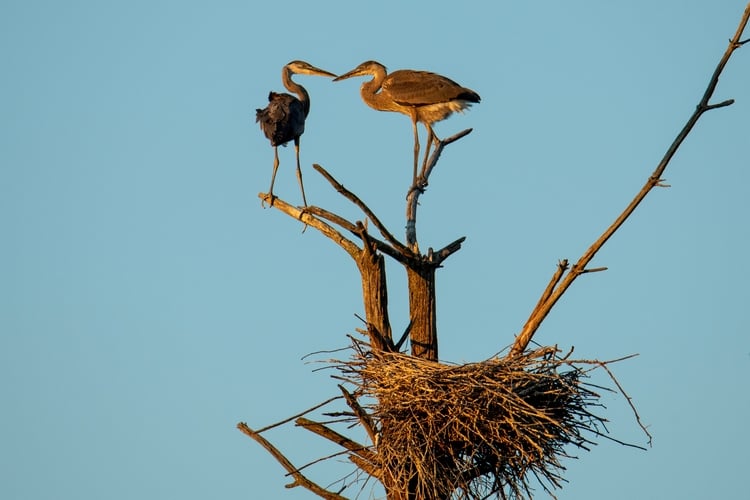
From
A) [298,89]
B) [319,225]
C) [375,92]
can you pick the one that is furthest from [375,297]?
[298,89]

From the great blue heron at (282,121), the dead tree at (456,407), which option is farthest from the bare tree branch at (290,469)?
the great blue heron at (282,121)

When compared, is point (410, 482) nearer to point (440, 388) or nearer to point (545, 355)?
point (440, 388)

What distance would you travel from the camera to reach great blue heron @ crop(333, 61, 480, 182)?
13.3m

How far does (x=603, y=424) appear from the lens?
27.7 ft

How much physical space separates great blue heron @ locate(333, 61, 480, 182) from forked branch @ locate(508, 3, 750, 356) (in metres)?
4.40

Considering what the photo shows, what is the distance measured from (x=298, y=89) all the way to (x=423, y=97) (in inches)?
101

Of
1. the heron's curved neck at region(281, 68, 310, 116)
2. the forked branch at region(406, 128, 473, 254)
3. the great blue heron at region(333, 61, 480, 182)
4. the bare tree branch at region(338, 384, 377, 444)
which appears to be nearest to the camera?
the bare tree branch at region(338, 384, 377, 444)

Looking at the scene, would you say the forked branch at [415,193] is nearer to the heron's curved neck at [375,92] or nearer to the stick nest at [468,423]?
the stick nest at [468,423]

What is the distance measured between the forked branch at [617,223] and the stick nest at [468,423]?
37 cm

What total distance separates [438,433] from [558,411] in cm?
96

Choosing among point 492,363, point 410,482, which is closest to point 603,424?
point 492,363

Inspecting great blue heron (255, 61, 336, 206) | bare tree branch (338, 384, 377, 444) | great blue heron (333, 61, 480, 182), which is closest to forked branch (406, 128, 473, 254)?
bare tree branch (338, 384, 377, 444)

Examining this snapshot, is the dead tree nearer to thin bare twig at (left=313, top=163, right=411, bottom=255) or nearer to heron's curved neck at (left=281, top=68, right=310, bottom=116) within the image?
thin bare twig at (left=313, top=163, right=411, bottom=255)

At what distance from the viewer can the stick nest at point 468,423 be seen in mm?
8125
